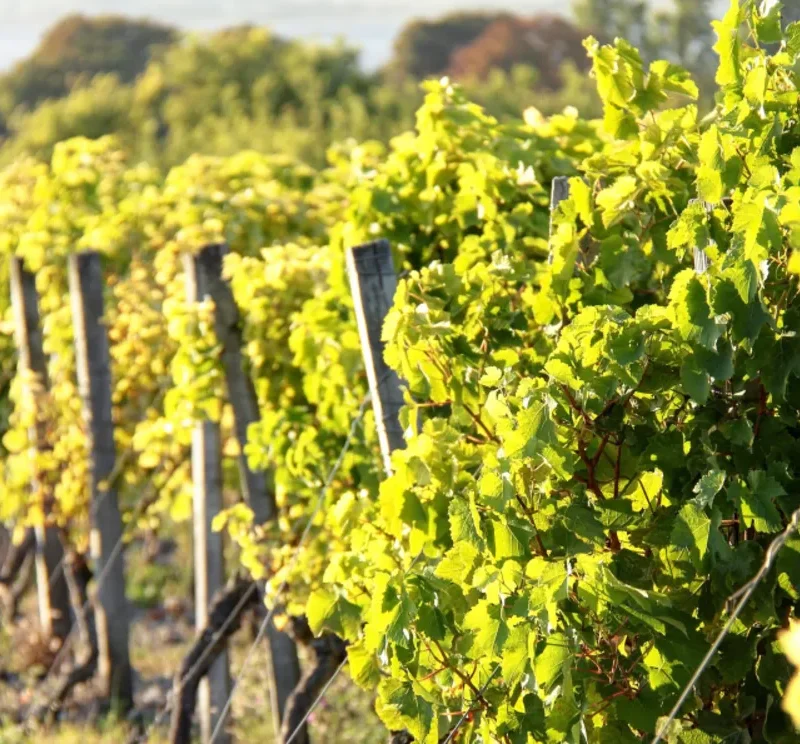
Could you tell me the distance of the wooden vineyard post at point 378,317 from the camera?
130 inches

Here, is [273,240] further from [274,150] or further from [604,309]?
[274,150]

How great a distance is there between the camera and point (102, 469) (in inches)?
227

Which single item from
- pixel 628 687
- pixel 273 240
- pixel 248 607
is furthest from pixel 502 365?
pixel 273 240

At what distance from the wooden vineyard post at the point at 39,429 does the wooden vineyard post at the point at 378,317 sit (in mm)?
3344

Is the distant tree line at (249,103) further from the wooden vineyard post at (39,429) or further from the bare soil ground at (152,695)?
the wooden vineyard post at (39,429)

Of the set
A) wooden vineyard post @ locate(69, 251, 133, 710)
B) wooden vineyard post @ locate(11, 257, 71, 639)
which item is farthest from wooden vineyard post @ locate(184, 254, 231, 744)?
wooden vineyard post @ locate(11, 257, 71, 639)

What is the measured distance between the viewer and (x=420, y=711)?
8.66ft

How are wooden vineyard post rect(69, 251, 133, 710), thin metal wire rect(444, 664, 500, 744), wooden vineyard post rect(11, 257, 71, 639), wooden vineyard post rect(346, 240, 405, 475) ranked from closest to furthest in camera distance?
thin metal wire rect(444, 664, 500, 744) → wooden vineyard post rect(346, 240, 405, 475) → wooden vineyard post rect(69, 251, 133, 710) → wooden vineyard post rect(11, 257, 71, 639)

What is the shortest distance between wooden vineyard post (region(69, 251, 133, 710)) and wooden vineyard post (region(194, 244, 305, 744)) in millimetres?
1156

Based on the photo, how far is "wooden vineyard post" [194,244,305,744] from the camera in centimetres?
470

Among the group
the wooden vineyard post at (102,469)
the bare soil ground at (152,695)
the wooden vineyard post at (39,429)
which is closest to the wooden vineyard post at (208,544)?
the bare soil ground at (152,695)

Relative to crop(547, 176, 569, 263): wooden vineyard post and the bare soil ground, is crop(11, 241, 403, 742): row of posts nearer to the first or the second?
the bare soil ground

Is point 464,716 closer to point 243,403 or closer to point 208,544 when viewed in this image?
point 243,403

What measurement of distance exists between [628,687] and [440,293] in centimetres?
107
